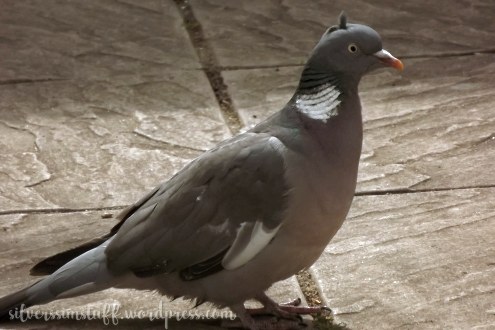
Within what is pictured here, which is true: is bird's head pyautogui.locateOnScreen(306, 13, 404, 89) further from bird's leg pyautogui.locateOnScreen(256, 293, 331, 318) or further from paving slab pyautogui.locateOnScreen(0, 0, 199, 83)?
paving slab pyautogui.locateOnScreen(0, 0, 199, 83)

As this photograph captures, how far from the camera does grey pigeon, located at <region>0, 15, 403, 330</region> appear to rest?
110 inches

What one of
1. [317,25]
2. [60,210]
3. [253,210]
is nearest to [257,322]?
[253,210]

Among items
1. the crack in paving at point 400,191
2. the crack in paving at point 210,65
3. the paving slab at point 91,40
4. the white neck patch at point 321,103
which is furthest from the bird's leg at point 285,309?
the paving slab at point 91,40

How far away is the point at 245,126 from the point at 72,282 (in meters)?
1.53

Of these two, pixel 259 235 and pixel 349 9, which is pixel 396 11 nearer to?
pixel 349 9

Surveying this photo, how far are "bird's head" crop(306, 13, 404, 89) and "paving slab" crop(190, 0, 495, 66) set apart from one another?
6.49ft

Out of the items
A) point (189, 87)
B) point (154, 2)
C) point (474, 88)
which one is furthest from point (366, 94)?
point (154, 2)

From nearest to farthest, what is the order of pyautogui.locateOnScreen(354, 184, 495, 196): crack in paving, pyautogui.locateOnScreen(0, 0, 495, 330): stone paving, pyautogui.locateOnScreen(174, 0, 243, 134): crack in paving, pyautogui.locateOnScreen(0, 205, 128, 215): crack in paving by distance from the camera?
1. pyautogui.locateOnScreen(0, 0, 495, 330): stone paving
2. pyautogui.locateOnScreen(0, 205, 128, 215): crack in paving
3. pyautogui.locateOnScreen(354, 184, 495, 196): crack in paving
4. pyautogui.locateOnScreen(174, 0, 243, 134): crack in paving

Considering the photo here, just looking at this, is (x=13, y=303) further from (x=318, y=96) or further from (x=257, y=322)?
(x=318, y=96)

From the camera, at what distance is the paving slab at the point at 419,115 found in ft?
12.8

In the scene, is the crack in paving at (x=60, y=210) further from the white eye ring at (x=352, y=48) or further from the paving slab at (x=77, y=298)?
the white eye ring at (x=352, y=48)

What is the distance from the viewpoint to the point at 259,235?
2789 millimetres

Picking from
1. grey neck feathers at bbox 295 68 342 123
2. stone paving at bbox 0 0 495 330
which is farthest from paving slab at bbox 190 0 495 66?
grey neck feathers at bbox 295 68 342 123

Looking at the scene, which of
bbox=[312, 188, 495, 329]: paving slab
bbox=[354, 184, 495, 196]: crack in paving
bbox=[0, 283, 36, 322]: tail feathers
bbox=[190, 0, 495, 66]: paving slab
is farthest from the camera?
A: bbox=[190, 0, 495, 66]: paving slab
